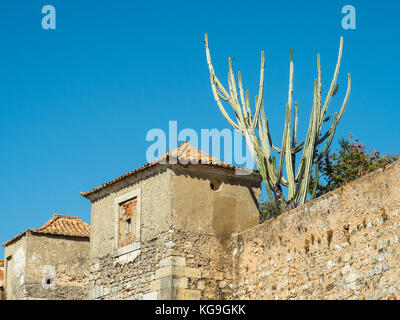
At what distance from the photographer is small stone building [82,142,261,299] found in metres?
15.6

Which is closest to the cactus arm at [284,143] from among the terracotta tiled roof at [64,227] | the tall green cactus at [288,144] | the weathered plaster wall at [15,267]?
the tall green cactus at [288,144]

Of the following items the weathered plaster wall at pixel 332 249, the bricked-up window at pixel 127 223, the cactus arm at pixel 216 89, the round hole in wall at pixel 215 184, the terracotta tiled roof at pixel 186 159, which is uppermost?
the cactus arm at pixel 216 89

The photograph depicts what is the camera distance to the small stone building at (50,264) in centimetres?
2205

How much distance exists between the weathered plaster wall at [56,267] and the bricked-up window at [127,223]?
5.69 m

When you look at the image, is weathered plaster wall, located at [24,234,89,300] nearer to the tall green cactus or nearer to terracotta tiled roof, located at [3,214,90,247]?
terracotta tiled roof, located at [3,214,90,247]

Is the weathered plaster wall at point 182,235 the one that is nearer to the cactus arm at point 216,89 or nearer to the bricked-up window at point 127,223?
the bricked-up window at point 127,223

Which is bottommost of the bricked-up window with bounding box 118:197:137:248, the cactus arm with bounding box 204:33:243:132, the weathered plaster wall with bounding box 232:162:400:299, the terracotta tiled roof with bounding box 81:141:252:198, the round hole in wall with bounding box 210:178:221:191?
the weathered plaster wall with bounding box 232:162:400:299

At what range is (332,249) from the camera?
13281 millimetres

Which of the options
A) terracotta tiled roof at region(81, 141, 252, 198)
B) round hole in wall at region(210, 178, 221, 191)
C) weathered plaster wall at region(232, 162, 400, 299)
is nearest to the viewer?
weathered plaster wall at region(232, 162, 400, 299)

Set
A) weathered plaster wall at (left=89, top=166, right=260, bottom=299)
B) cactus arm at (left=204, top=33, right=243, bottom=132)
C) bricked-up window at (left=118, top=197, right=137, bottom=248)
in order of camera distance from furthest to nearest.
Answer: cactus arm at (left=204, top=33, right=243, bottom=132)
bricked-up window at (left=118, top=197, right=137, bottom=248)
weathered plaster wall at (left=89, top=166, right=260, bottom=299)

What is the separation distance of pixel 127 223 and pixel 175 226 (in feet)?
6.14

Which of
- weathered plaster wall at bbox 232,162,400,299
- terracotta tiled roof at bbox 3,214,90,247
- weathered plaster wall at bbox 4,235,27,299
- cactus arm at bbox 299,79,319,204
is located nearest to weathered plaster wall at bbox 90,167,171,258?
weathered plaster wall at bbox 232,162,400,299

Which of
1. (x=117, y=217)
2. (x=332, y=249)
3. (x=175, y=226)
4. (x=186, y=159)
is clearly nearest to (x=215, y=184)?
(x=186, y=159)

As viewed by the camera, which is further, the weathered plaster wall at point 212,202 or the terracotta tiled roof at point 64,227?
the terracotta tiled roof at point 64,227
